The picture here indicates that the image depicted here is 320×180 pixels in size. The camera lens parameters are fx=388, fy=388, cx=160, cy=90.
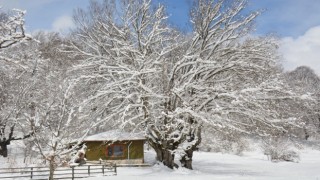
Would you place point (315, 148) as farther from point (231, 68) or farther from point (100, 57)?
point (100, 57)

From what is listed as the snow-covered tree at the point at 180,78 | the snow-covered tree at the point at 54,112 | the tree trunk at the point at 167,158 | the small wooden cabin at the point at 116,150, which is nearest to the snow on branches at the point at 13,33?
the snow-covered tree at the point at 54,112

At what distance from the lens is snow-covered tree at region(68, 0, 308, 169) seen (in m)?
25.1

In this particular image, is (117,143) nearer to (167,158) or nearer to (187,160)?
(167,158)

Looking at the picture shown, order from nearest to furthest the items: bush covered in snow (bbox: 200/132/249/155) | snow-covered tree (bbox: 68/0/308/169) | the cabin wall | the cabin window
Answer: snow-covered tree (bbox: 68/0/308/169) < the cabin wall < the cabin window < bush covered in snow (bbox: 200/132/249/155)

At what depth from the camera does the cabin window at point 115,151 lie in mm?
34688

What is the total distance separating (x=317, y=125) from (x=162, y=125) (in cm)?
5078

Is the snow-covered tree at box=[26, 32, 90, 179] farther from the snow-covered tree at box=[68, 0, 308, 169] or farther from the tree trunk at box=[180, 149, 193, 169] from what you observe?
the tree trunk at box=[180, 149, 193, 169]

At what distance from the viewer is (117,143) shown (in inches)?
1368

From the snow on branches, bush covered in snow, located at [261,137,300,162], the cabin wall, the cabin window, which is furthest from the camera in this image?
bush covered in snow, located at [261,137,300,162]

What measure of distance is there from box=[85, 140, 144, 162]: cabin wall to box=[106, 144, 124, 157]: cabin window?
0.27 meters

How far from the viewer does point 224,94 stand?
963 inches

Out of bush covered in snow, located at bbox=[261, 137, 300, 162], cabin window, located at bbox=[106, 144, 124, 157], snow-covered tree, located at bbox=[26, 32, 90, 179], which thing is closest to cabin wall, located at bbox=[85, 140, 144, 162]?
cabin window, located at bbox=[106, 144, 124, 157]

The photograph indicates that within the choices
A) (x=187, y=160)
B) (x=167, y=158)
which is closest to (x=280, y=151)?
(x=187, y=160)

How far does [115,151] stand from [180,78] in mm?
11266
